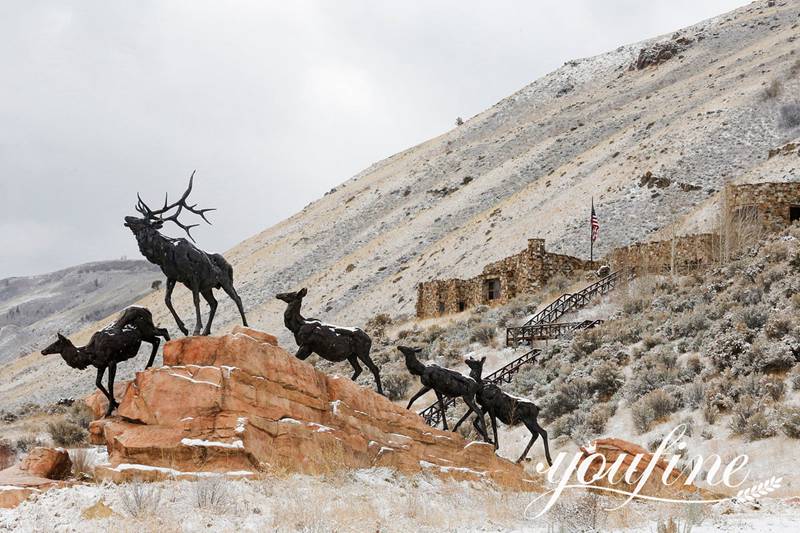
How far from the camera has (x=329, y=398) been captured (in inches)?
625

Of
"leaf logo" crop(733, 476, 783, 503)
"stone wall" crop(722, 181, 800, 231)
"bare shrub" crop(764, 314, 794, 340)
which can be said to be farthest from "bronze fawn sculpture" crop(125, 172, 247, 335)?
"stone wall" crop(722, 181, 800, 231)

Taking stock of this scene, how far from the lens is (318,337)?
1712 centimetres

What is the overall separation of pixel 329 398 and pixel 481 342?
20.0 m

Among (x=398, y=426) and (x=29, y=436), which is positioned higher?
(x=29, y=436)

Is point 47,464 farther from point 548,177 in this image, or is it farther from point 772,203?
point 548,177

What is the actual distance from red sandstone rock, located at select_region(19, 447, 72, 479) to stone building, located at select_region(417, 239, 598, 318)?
30.5m

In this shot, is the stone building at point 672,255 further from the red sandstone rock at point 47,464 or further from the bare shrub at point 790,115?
the red sandstone rock at point 47,464

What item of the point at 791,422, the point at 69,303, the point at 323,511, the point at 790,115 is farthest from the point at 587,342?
the point at 69,303

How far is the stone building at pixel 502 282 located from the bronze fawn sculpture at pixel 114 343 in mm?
28152

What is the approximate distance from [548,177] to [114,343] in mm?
56434

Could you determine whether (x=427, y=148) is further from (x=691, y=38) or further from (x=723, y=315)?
(x=723, y=315)

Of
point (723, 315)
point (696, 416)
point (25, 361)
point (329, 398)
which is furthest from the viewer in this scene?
point (25, 361)

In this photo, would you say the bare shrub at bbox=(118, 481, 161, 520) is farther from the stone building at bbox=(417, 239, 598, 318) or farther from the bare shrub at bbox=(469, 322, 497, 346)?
the stone building at bbox=(417, 239, 598, 318)

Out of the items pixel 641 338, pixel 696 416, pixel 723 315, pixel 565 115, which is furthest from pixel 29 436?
pixel 565 115
